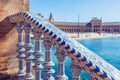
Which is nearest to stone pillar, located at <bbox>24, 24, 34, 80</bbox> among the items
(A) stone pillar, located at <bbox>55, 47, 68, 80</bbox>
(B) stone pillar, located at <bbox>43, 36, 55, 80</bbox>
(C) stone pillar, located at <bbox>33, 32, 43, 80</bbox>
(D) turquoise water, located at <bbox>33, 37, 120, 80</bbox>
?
A: (C) stone pillar, located at <bbox>33, 32, 43, 80</bbox>

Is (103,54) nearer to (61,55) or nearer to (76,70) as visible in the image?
(61,55)

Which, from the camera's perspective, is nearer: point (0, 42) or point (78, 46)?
point (78, 46)

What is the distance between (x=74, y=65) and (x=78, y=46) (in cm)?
36

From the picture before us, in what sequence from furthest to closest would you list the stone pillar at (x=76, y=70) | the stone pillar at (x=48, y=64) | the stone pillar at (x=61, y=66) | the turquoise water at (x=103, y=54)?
the turquoise water at (x=103, y=54)
the stone pillar at (x=48, y=64)
the stone pillar at (x=61, y=66)
the stone pillar at (x=76, y=70)

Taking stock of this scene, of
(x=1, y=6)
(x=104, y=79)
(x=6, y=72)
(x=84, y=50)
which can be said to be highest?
(x=1, y=6)

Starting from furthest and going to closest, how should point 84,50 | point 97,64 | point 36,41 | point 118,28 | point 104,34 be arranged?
point 118,28
point 104,34
point 36,41
point 84,50
point 97,64

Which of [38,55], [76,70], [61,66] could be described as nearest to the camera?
[76,70]

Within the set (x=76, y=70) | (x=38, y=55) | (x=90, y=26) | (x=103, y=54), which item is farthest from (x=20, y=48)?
(x=90, y=26)

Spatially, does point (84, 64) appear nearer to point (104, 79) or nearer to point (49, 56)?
point (104, 79)

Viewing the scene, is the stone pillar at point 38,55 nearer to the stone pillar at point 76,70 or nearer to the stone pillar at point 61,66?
the stone pillar at point 61,66

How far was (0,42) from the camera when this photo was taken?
5535mm

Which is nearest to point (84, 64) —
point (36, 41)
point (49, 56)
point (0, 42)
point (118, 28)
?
point (49, 56)

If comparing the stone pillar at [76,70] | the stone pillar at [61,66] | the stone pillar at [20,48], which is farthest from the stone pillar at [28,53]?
the stone pillar at [76,70]

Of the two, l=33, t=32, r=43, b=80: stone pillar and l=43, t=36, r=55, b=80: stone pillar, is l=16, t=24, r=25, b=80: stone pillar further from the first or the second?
l=43, t=36, r=55, b=80: stone pillar
